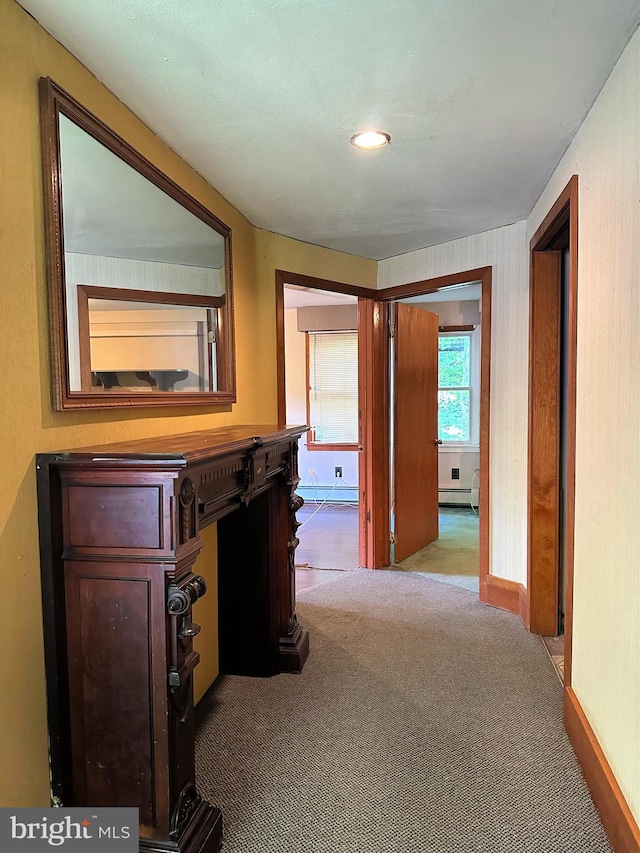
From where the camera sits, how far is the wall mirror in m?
1.35

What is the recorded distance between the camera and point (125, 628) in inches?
51.5

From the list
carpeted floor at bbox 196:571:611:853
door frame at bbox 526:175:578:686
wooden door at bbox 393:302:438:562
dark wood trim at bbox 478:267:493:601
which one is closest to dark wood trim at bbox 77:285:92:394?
carpeted floor at bbox 196:571:611:853

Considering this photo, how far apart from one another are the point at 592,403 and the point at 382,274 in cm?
233

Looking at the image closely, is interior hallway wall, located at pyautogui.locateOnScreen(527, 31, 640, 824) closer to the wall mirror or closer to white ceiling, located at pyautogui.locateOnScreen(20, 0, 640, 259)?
white ceiling, located at pyautogui.locateOnScreen(20, 0, 640, 259)

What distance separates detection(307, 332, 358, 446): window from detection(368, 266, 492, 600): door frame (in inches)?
89.8

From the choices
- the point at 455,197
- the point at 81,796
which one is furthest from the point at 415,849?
the point at 455,197

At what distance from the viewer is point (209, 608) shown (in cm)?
235

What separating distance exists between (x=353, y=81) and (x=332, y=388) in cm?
469

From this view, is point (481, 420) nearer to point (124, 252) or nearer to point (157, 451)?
point (124, 252)

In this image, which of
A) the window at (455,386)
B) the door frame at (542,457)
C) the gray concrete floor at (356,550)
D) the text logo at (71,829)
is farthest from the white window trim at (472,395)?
the text logo at (71,829)

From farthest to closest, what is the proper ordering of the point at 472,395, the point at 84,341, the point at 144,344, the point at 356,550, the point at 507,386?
1. the point at 472,395
2. the point at 356,550
3. the point at 507,386
4. the point at 144,344
5. the point at 84,341

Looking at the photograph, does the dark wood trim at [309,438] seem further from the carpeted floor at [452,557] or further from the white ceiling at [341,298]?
the carpeted floor at [452,557]

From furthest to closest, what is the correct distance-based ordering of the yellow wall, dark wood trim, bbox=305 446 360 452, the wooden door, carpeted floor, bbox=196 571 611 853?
dark wood trim, bbox=305 446 360 452 → the wooden door → carpeted floor, bbox=196 571 611 853 → the yellow wall

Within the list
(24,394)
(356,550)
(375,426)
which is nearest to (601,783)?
(24,394)
